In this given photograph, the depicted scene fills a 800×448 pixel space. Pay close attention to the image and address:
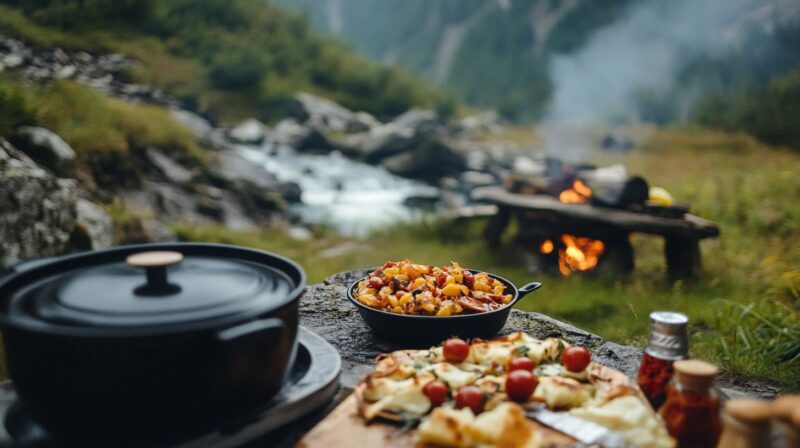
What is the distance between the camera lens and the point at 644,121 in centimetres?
2741

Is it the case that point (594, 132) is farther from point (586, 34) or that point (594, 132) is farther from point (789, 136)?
point (586, 34)

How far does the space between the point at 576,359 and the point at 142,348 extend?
56.2 inches

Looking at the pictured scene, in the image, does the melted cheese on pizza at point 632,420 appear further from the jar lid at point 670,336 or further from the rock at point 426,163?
the rock at point 426,163

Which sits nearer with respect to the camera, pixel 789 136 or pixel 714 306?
pixel 714 306

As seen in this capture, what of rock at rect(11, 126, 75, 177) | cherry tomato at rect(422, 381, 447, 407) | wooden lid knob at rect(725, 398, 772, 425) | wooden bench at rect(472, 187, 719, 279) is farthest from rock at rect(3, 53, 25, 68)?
wooden lid knob at rect(725, 398, 772, 425)

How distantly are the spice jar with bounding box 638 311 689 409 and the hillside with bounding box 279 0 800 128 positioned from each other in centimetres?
2388

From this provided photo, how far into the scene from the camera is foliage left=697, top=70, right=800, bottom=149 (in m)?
18.4

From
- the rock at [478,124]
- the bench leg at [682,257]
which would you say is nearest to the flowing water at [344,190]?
the bench leg at [682,257]

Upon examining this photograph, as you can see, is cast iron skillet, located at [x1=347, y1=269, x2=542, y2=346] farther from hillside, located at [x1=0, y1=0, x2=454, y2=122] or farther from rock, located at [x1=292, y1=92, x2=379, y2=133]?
hillside, located at [x1=0, y1=0, x2=454, y2=122]

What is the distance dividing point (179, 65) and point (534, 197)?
19557 millimetres

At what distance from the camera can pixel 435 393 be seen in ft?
6.38

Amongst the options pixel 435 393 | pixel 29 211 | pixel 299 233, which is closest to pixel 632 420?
pixel 435 393

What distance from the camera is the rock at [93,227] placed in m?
5.76

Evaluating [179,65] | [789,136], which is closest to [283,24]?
[179,65]
